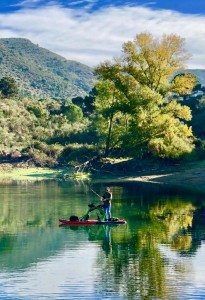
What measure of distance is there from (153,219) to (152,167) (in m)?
32.2

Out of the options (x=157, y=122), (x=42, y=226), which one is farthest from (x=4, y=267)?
(x=157, y=122)

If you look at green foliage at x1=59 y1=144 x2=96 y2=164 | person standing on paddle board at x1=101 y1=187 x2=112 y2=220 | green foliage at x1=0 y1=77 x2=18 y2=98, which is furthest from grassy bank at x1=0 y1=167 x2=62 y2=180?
green foliage at x1=0 y1=77 x2=18 y2=98

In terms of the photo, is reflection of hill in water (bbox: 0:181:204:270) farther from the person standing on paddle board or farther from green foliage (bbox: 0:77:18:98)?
green foliage (bbox: 0:77:18:98)

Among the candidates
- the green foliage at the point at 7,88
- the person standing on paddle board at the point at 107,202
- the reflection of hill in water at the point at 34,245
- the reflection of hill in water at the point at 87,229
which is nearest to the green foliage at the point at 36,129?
the green foliage at the point at 7,88

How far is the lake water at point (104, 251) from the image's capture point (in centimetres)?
1772

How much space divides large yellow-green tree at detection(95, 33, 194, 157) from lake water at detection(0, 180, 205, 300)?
22058 millimetres

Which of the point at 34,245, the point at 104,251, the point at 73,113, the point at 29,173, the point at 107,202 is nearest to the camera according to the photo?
the point at 104,251

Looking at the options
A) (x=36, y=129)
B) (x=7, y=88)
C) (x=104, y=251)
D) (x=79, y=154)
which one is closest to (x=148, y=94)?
(x=79, y=154)

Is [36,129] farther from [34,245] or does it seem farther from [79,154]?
[34,245]

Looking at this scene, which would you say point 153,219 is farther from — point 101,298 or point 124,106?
point 124,106

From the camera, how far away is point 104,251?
2388 centimetres

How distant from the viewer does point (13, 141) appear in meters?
79.9

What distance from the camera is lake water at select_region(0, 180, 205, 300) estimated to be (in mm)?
17719

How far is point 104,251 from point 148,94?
139 ft
